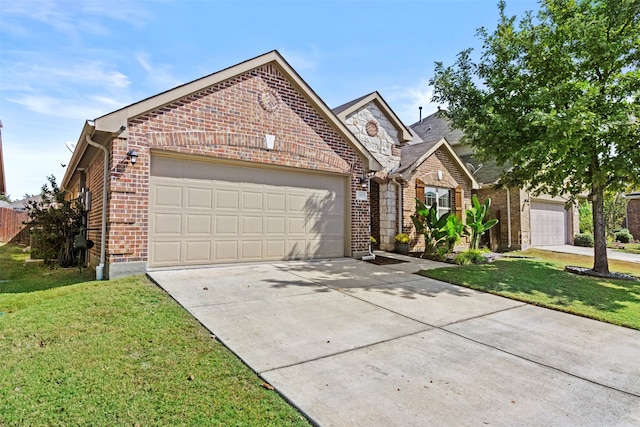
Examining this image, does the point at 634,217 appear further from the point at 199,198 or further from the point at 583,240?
the point at 199,198

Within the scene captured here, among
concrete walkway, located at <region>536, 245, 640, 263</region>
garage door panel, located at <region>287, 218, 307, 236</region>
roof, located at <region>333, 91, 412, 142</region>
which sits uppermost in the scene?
roof, located at <region>333, 91, 412, 142</region>

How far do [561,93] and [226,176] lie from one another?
8.12 meters

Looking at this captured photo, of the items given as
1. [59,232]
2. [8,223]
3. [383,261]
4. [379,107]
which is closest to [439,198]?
[379,107]

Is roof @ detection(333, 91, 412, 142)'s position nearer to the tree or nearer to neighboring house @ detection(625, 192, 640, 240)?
the tree

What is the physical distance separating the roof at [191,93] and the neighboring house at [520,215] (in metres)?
5.88

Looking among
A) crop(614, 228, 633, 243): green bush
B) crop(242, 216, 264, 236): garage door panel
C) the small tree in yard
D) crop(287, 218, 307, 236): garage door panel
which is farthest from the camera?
crop(614, 228, 633, 243): green bush

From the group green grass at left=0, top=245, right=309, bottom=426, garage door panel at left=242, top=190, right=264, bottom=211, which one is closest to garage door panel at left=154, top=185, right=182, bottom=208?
garage door panel at left=242, top=190, right=264, bottom=211

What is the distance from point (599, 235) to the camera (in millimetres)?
9328

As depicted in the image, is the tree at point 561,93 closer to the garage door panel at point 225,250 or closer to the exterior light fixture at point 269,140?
the exterior light fixture at point 269,140

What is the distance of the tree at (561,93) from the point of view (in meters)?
7.80

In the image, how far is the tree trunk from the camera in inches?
361

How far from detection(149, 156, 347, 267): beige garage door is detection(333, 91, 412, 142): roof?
4.62 m

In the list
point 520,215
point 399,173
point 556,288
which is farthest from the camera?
point 520,215

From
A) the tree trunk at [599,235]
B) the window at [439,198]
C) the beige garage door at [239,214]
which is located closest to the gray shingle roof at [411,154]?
the window at [439,198]
